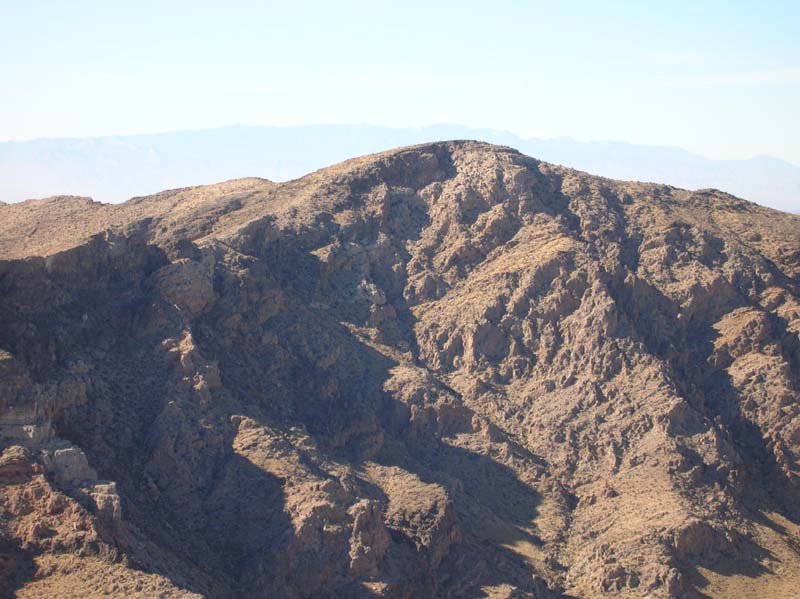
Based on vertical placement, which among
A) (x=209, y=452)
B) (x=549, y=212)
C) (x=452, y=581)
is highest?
(x=549, y=212)

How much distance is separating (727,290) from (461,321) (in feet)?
48.9

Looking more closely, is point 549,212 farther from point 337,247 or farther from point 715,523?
point 715,523

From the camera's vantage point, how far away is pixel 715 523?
5672 centimetres

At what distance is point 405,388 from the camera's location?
63.0m

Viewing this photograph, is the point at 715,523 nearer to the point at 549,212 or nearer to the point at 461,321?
the point at 461,321

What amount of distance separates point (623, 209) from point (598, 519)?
2406cm

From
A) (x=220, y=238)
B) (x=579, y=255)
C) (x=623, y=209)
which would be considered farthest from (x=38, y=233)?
(x=623, y=209)

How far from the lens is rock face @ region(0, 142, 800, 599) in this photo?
1874 inches

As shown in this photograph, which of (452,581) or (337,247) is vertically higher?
(337,247)

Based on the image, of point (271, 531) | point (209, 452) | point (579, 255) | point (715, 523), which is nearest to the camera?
point (271, 531)

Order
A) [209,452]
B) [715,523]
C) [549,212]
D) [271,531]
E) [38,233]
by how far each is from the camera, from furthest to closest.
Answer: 1. [549,212]
2. [38,233]
3. [715,523]
4. [209,452]
5. [271,531]

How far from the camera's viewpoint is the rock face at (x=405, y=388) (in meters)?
47.6

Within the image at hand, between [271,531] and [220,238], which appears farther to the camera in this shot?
[220,238]

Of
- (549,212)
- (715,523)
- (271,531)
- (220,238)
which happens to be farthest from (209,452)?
(549,212)
